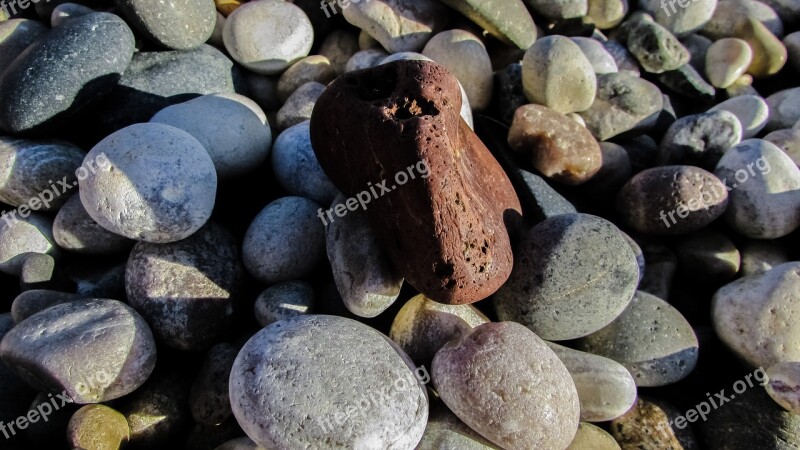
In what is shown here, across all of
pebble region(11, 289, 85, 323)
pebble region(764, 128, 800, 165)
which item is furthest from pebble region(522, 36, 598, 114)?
pebble region(11, 289, 85, 323)

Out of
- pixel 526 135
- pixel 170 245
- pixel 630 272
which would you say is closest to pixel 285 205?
pixel 170 245

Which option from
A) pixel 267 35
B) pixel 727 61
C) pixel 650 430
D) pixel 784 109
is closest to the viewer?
pixel 650 430

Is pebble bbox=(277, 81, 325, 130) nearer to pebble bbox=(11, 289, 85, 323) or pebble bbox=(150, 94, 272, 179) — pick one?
pebble bbox=(150, 94, 272, 179)

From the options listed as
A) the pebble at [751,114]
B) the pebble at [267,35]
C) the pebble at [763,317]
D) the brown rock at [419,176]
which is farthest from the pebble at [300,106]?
the pebble at [751,114]

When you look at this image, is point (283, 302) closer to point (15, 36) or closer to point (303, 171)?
point (303, 171)

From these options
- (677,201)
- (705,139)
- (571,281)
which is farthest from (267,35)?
(705,139)

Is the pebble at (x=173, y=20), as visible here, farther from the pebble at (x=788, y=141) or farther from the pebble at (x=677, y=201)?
the pebble at (x=788, y=141)
